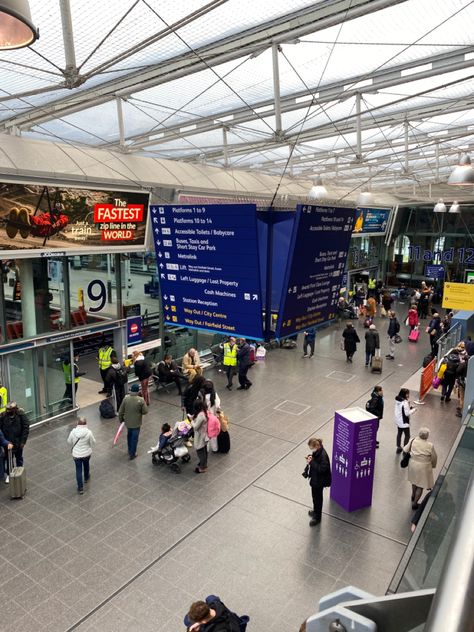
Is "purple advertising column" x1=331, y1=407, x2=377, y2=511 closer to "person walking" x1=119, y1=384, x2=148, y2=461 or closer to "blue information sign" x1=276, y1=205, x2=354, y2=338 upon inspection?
"blue information sign" x1=276, y1=205, x2=354, y2=338

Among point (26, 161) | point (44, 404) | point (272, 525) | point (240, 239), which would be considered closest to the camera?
point (240, 239)

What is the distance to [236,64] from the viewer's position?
9.41 meters

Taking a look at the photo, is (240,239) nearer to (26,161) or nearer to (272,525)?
(272,525)

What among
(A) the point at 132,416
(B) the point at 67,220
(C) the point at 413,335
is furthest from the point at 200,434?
(C) the point at 413,335

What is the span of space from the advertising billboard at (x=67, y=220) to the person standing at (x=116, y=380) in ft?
10.1

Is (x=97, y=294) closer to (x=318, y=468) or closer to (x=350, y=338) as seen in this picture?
(x=318, y=468)

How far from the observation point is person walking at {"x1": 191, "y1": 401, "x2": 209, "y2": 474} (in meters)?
9.55

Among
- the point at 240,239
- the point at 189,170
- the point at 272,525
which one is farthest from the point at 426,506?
the point at 189,170

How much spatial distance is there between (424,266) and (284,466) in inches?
1095

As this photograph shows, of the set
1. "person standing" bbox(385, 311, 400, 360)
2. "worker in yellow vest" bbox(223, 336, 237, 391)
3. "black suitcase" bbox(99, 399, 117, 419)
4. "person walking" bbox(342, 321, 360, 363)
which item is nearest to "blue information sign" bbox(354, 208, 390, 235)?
"person standing" bbox(385, 311, 400, 360)

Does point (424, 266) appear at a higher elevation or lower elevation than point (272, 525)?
higher

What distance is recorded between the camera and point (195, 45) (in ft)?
25.9

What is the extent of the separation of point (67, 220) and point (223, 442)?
6.22 meters

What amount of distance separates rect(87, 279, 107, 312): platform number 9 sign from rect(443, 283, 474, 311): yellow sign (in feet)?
45.1
